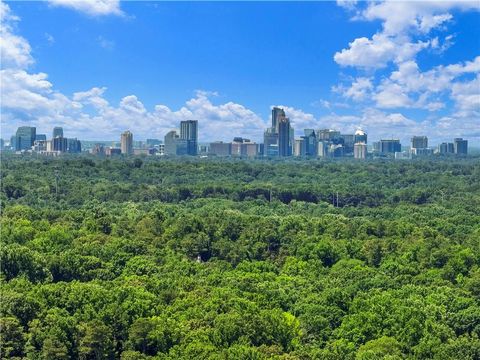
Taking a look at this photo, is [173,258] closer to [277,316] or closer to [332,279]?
[332,279]

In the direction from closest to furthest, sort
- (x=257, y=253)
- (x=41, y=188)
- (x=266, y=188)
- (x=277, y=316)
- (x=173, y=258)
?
(x=277, y=316) → (x=173, y=258) → (x=257, y=253) → (x=41, y=188) → (x=266, y=188)

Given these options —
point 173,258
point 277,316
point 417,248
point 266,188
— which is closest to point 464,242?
point 417,248

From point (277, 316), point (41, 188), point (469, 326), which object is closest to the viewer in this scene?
point (277, 316)

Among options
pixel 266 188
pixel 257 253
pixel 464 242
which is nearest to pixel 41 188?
pixel 266 188

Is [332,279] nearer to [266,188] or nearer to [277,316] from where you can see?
[277,316]

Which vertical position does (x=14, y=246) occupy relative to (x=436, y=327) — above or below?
above

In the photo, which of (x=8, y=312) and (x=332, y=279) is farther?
(x=332, y=279)
